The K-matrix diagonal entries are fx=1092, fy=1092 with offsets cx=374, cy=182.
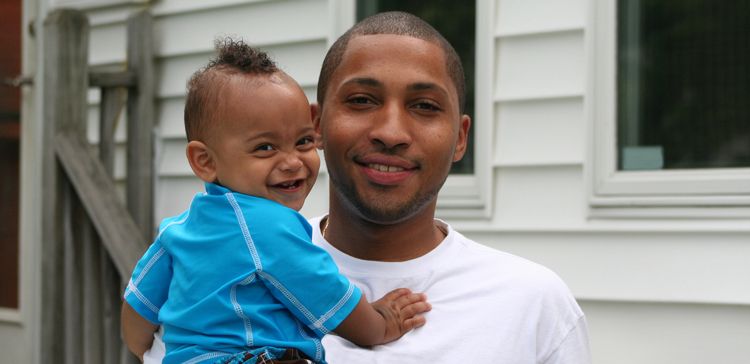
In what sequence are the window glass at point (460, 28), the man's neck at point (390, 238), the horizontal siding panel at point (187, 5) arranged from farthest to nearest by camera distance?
the horizontal siding panel at point (187, 5) < the window glass at point (460, 28) < the man's neck at point (390, 238)

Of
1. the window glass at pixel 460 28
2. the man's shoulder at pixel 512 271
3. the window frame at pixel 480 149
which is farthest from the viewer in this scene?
the window glass at pixel 460 28

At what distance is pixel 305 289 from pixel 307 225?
0.48 feet

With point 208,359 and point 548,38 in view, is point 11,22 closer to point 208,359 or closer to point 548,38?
point 548,38

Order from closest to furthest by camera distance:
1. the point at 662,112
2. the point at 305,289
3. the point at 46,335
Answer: the point at 305,289
the point at 662,112
the point at 46,335

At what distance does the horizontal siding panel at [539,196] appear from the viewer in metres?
3.36

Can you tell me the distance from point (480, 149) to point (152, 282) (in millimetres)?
1674

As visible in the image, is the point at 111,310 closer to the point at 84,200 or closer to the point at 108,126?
the point at 84,200

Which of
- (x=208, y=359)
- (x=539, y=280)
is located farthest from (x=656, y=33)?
(x=208, y=359)

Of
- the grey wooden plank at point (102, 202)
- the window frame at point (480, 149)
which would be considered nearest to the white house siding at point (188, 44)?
the grey wooden plank at point (102, 202)

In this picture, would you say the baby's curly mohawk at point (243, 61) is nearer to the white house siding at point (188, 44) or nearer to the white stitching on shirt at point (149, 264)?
the white stitching on shirt at point (149, 264)

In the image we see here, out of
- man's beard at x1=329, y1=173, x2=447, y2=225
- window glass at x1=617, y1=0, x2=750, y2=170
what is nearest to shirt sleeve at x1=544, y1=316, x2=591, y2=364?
man's beard at x1=329, y1=173, x2=447, y2=225

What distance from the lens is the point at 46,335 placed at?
4.45 meters

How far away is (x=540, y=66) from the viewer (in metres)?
3.46

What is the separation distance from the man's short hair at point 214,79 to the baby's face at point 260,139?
0.02 metres
